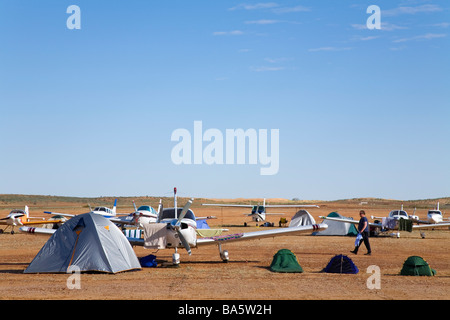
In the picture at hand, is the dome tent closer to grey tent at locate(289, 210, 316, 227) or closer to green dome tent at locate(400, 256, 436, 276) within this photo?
green dome tent at locate(400, 256, 436, 276)

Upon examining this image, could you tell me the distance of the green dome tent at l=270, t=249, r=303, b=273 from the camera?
707 inches

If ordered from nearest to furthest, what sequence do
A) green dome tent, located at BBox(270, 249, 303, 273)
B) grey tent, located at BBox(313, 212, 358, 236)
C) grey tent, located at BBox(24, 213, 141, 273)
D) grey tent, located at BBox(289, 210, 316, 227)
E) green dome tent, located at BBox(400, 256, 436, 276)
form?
grey tent, located at BBox(24, 213, 141, 273) → green dome tent, located at BBox(400, 256, 436, 276) → green dome tent, located at BBox(270, 249, 303, 273) → grey tent, located at BBox(313, 212, 358, 236) → grey tent, located at BBox(289, 210, 316, 227)

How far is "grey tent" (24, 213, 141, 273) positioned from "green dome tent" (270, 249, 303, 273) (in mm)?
4817

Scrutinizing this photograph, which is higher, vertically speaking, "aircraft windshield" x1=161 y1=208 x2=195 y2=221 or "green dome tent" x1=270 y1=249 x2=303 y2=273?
"aircraft windshield" x1=161 y1=208 x2=195 y2=221

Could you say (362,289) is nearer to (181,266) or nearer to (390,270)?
(390,270)

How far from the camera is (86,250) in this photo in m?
17.1

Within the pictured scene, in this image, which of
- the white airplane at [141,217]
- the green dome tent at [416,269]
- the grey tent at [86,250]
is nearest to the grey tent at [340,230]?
the white airplane at [141,217]

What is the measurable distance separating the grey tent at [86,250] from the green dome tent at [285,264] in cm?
482

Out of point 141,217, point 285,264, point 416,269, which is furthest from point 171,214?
point 141,217

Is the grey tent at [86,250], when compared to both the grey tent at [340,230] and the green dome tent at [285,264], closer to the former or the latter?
the green dome tent at [285,264]

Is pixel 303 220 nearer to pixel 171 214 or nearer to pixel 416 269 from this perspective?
pixel 171 214

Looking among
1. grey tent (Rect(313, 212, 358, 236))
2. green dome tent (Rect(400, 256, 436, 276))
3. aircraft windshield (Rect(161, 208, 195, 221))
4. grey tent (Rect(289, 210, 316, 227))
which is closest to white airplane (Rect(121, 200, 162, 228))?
grey tent (Rect(289, 210, 316, 227))

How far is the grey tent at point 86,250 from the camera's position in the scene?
1695 cm
